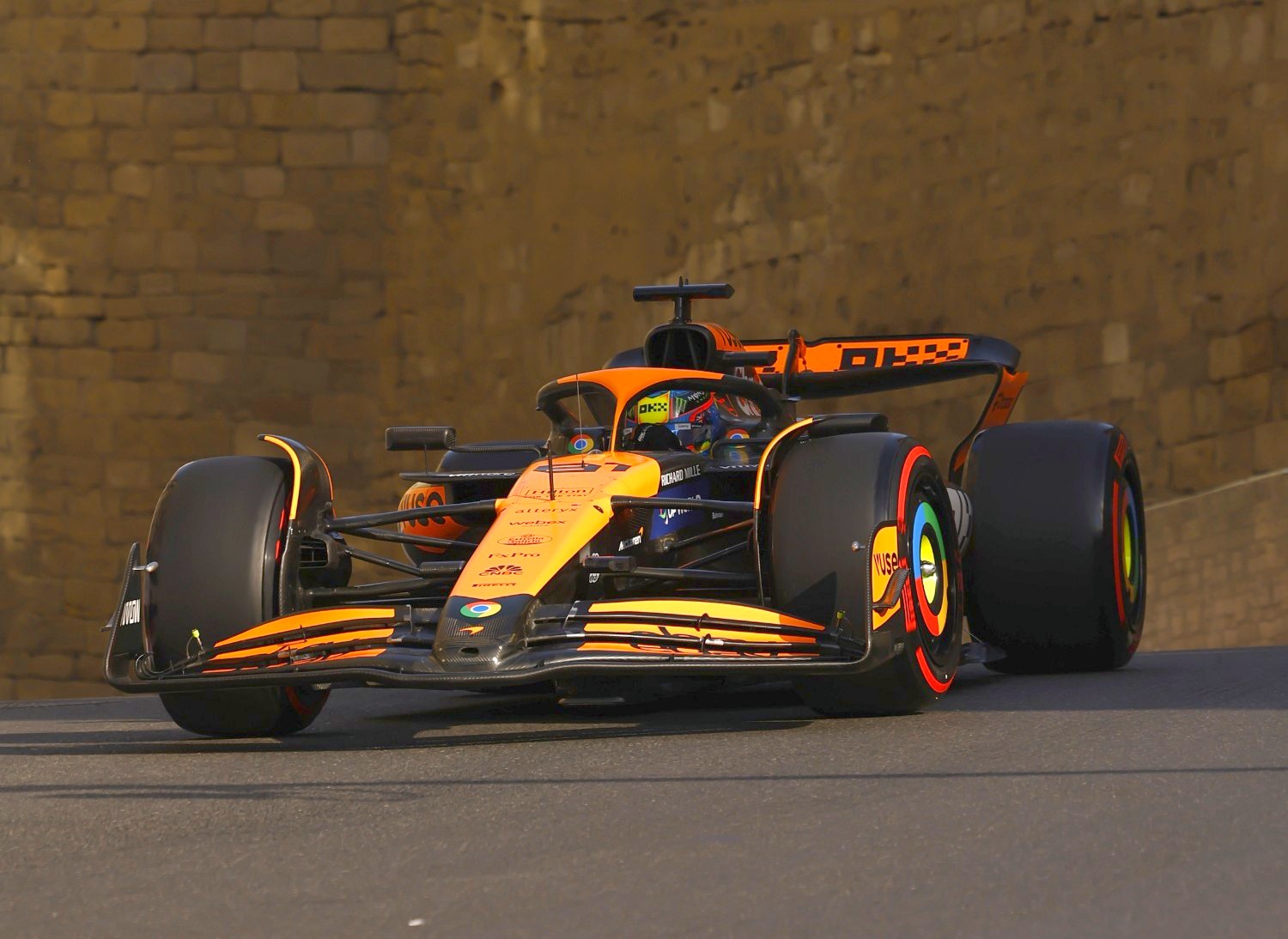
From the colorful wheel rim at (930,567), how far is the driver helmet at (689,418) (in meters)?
1.28

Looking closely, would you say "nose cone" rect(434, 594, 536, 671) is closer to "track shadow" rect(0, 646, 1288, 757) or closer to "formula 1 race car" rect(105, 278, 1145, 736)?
"formula 1 race car" rect(105, 278, 1145, 736)

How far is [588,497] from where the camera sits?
694 cm

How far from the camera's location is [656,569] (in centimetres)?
688

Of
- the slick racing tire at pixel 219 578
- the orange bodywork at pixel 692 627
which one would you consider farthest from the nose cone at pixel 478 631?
the slick racing tire at pixel 219 578

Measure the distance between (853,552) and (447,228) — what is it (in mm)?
16058

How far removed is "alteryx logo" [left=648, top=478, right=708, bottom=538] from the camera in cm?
737

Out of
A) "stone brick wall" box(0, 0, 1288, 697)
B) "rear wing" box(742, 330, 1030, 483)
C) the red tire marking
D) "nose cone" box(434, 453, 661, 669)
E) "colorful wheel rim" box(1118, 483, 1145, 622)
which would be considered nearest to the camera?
"nose cone" box(434, 453, 661, 669)

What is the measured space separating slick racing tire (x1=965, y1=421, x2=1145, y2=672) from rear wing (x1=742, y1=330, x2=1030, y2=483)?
113 cm

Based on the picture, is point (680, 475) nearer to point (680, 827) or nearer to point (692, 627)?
point (692, 627)

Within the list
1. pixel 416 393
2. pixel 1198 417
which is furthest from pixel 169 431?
pixel 1198 417

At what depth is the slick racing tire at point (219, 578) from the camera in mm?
6672

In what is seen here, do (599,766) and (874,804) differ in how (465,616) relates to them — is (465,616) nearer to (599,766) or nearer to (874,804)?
(599,766)

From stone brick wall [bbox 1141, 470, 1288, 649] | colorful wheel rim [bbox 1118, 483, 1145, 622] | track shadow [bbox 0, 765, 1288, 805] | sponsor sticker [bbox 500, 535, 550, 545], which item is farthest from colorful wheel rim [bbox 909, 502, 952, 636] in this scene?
stone brick wall [bbox 1141, 470, 1288, 649]

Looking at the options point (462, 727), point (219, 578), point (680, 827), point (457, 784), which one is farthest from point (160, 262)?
point (680, 827)
